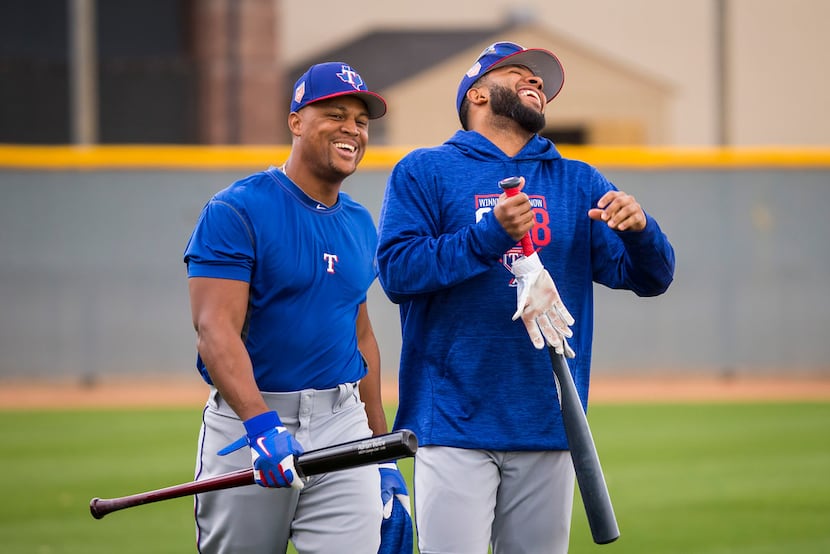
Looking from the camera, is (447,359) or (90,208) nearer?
(447,359)

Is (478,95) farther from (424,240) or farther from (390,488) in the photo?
(390,488)

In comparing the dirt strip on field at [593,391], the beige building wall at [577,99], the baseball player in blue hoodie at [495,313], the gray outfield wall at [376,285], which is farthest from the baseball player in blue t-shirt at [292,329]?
the beige building wall at [577,99]

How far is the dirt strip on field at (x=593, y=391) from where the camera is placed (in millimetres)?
13820

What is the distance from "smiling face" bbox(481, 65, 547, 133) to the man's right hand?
4.25ft

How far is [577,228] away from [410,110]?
74.6ft

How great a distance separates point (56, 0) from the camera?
997 inches

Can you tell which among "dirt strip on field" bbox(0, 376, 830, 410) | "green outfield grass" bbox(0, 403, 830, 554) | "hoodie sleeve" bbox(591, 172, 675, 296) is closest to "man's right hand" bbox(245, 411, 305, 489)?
"hoodie sleeve" bbox(591, 172, 675, 296)

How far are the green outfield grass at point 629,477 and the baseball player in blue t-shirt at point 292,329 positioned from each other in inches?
116

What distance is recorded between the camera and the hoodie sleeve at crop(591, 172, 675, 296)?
390cm

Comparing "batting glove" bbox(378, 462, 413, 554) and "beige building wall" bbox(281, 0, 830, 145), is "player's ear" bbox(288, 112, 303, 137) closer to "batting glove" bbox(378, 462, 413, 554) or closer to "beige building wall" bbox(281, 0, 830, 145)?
"batting glove" bbox(378, 462, 413, 554)

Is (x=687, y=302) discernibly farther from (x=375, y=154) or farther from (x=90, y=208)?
(x=90, y=208)

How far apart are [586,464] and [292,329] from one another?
1.04m

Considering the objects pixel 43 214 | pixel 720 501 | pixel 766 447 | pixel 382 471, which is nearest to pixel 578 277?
pixel 382 471

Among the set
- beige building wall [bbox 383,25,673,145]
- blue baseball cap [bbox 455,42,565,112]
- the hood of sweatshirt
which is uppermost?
beige building wall [bbox 383,25,673,145]
